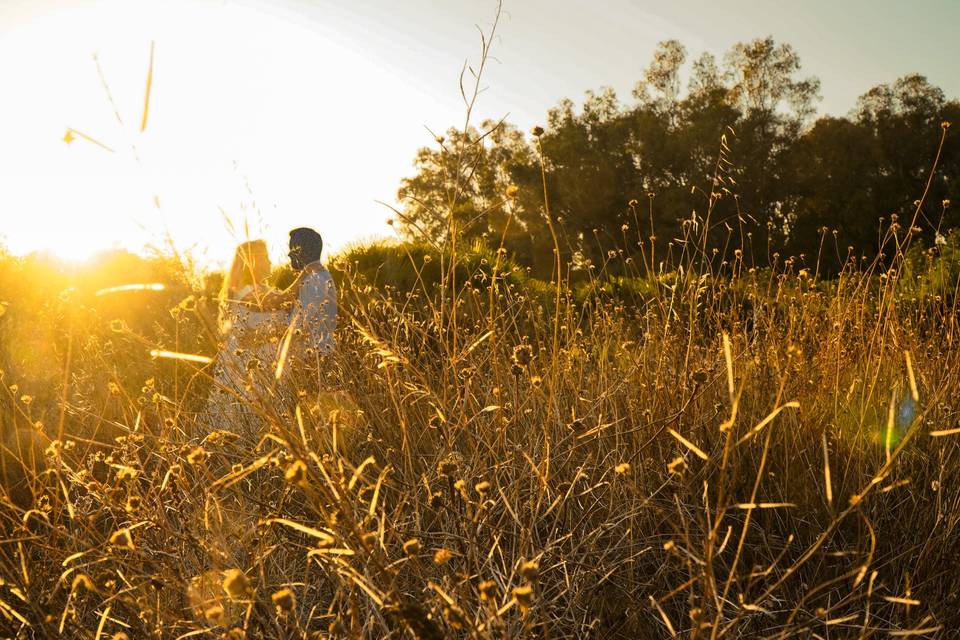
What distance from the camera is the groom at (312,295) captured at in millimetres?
3545

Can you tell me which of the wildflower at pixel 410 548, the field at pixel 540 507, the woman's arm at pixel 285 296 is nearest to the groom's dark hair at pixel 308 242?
the woman's arm at pixel 285 296

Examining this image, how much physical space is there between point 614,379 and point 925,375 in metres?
1.27

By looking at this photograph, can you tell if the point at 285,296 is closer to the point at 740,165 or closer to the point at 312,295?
the point at 312,295

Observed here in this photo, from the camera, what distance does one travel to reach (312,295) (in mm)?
5305

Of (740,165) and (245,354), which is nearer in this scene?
(245,354)

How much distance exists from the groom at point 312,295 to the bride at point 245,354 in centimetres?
12

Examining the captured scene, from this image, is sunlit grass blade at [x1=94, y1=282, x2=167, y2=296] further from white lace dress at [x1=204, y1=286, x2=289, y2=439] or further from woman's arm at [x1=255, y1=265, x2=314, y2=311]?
woman's arm at [x1=255, y1=265, x2=314, y2=311]

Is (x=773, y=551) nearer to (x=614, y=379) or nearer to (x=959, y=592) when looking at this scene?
(x=959, y=592)

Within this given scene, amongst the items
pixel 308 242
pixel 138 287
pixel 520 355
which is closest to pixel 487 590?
pixel 520 355

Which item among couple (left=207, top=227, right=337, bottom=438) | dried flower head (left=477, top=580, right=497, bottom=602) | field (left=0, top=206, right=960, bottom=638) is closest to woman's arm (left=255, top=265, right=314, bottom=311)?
couple (left=207, top=227, right=337, bottom=438)

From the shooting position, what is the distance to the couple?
213 cm

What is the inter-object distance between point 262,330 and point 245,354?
1.14 ft

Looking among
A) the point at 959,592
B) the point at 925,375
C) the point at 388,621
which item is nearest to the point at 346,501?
the point at 388,621

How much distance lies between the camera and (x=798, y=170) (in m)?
27.6
